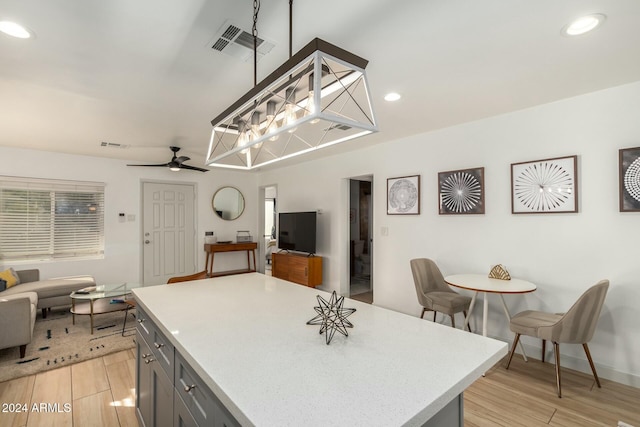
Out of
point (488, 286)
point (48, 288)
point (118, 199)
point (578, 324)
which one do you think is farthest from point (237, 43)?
point (118, 199)

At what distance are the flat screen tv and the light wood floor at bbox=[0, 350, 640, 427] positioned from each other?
10.2 ft

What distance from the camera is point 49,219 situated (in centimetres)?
489

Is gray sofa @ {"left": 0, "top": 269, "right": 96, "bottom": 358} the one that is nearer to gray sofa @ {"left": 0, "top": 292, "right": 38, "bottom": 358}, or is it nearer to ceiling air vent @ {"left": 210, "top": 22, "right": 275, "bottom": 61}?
gray sofa @ {"left": 0, "top": 292, "right": 38, "bottom": 358}

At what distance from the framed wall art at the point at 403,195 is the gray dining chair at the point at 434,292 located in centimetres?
73

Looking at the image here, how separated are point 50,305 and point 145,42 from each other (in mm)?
3932

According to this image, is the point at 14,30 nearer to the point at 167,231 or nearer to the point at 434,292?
the point at 434,292

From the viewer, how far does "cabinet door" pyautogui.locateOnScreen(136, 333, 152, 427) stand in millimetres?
1735

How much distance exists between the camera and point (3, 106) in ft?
9.41

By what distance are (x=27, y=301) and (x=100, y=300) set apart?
3.53 feet

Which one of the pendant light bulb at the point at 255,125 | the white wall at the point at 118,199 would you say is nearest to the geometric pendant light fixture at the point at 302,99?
the pendant light bulb at the point at 255,125

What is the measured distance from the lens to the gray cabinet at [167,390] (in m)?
1.05

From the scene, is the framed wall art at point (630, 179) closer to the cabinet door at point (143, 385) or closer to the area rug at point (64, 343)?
the cabinet door at point (143, 385)

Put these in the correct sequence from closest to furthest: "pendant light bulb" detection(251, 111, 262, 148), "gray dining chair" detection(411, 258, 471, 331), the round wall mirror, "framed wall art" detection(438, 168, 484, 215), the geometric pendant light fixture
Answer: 1. the geometric pendant light fixture
2. "pendant light bulb" detection(251, 111, 262, 148)
3. "gray dining chair" detection(411, 258, 471, 331)
4. "framed wall art" detection(438, 168, 484, 215)
5. the round wall mirror

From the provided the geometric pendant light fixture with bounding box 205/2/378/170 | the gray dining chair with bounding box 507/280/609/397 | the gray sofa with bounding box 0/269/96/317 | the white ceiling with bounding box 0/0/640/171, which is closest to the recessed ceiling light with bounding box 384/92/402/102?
the white ceiling with bounding box 0/0/640/171
